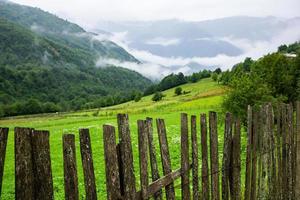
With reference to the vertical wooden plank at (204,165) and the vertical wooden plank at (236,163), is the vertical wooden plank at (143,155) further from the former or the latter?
the vertical wooden plank at (236,163)

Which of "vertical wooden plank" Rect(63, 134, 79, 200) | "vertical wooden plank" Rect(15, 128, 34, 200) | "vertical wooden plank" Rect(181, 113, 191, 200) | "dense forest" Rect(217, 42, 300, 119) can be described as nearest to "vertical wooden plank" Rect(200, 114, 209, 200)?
"vertical wooden plank" Rect(181, 113, 191, 200)

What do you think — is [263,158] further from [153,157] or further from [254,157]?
[153,157]

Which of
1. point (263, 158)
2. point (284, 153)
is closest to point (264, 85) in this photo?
point (284, 153)

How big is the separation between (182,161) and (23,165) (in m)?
2.57

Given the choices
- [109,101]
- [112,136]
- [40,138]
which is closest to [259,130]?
[112,136]

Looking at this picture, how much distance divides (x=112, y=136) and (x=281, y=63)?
35.5m

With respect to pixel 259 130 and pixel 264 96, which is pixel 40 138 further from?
pixel 264 96

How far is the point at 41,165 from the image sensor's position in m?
3.97

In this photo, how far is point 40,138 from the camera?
393 cm

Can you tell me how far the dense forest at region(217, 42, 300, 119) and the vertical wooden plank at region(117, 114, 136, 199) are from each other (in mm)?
6147

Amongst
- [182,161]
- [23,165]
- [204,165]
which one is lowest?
[204,165]

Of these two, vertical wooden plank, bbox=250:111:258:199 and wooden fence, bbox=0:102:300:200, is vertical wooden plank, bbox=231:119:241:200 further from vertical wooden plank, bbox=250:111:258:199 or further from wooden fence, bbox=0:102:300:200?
vertical wooden plank, bbox=250:111:258:199

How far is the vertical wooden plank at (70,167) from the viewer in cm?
423

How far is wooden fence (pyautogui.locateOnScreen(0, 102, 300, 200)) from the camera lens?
3.94 meters
